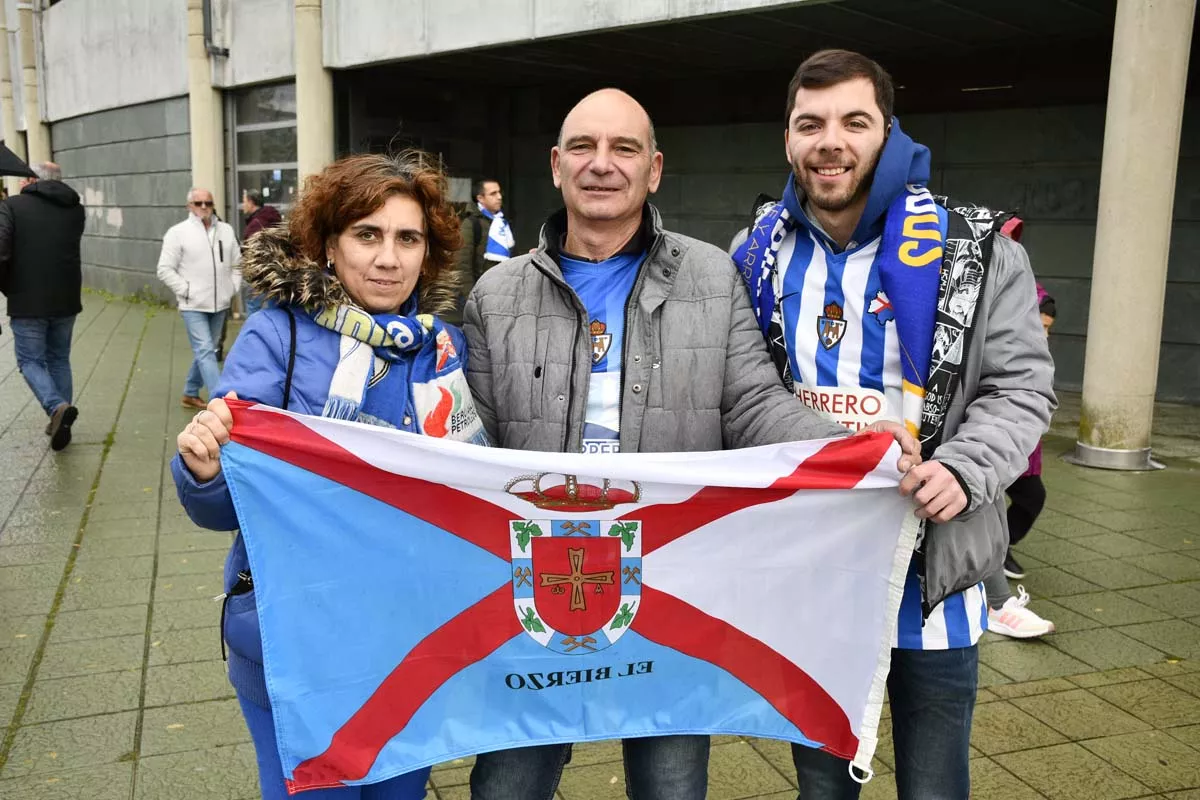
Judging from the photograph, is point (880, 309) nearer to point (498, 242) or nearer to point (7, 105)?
point (498, 242)

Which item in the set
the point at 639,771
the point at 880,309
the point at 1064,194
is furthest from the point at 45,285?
the point at 1064,194

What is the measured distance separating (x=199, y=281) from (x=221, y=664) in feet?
21.9

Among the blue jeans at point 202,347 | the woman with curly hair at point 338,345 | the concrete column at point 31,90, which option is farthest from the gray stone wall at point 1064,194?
the concrete column at point 31,90

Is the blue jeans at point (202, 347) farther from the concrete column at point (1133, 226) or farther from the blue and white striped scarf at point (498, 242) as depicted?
the concrete column at point (1133, 226)

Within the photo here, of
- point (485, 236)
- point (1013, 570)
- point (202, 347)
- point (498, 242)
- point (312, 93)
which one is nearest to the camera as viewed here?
point (1013, 570)

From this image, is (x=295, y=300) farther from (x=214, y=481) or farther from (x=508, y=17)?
(x=508, y=17)

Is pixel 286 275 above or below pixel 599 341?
above

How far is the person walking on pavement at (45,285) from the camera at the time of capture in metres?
8.85

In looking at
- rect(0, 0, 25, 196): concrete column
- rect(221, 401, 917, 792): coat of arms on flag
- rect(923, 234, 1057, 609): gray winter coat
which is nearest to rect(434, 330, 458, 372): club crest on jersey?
rect(221, 401, 917, 792): coat of arms on flag

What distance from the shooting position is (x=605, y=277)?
285 centimetres

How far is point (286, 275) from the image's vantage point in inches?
98.3

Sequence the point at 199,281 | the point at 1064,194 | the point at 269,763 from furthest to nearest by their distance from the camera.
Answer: the point at 1064,194
the point at 199,281
the point at 269,763

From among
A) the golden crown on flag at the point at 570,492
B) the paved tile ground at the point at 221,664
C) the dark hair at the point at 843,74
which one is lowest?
the paved tile ground at the point at 221,664

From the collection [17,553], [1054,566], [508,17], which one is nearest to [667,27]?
[508,17]
